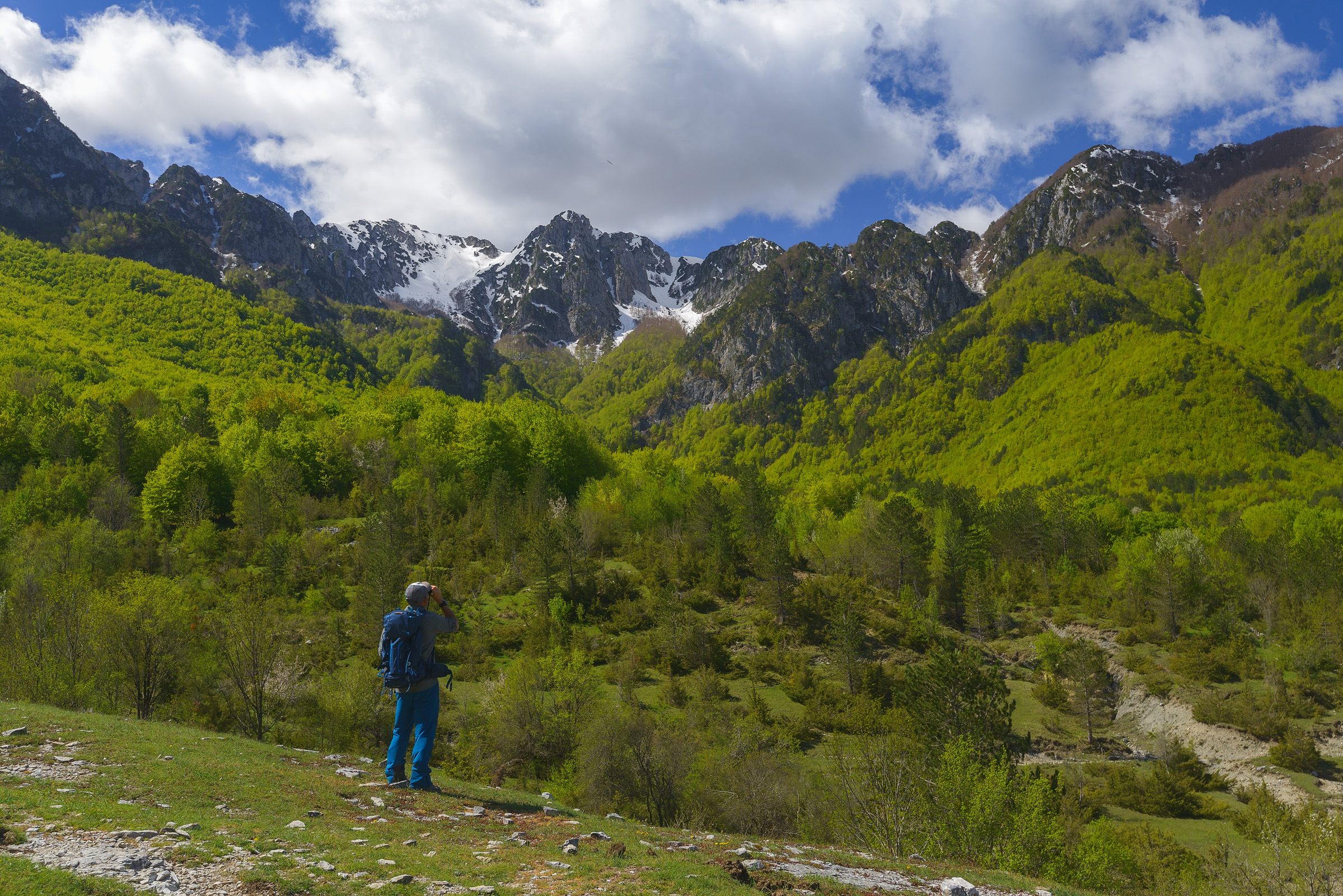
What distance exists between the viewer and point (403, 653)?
10508 mm

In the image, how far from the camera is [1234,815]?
3600cm

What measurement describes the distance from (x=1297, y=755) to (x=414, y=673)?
192ft

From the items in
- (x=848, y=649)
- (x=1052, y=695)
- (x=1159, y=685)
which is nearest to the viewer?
(x=848, y=649)

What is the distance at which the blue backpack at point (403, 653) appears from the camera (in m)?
10.5

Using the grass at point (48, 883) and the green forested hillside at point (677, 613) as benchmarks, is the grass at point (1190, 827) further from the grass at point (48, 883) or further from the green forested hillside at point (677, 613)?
the grass at point (48, 883)

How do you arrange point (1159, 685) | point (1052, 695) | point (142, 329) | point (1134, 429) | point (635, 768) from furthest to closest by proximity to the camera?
point (1134, 429) < point (142, 329) < point (1159, 685) < point (1052, 695) < point (635, 768)

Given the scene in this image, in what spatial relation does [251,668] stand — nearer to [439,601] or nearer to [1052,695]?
[439,601]

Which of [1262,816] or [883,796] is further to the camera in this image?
[1262,816]

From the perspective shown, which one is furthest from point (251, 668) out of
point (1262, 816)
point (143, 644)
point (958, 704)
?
point (1262, 816)

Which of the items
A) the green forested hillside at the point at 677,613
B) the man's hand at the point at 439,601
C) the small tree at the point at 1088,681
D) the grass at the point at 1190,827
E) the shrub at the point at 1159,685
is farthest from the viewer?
the shrub at the point at 1159,685

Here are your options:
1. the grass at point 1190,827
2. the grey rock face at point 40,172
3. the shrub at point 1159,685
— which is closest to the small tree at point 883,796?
the grass at point 1190,827

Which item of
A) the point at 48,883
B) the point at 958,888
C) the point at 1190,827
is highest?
the point at 48,883

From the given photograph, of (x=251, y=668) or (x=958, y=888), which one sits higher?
(x=958, y=888)

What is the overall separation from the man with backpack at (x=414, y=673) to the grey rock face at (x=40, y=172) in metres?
231
